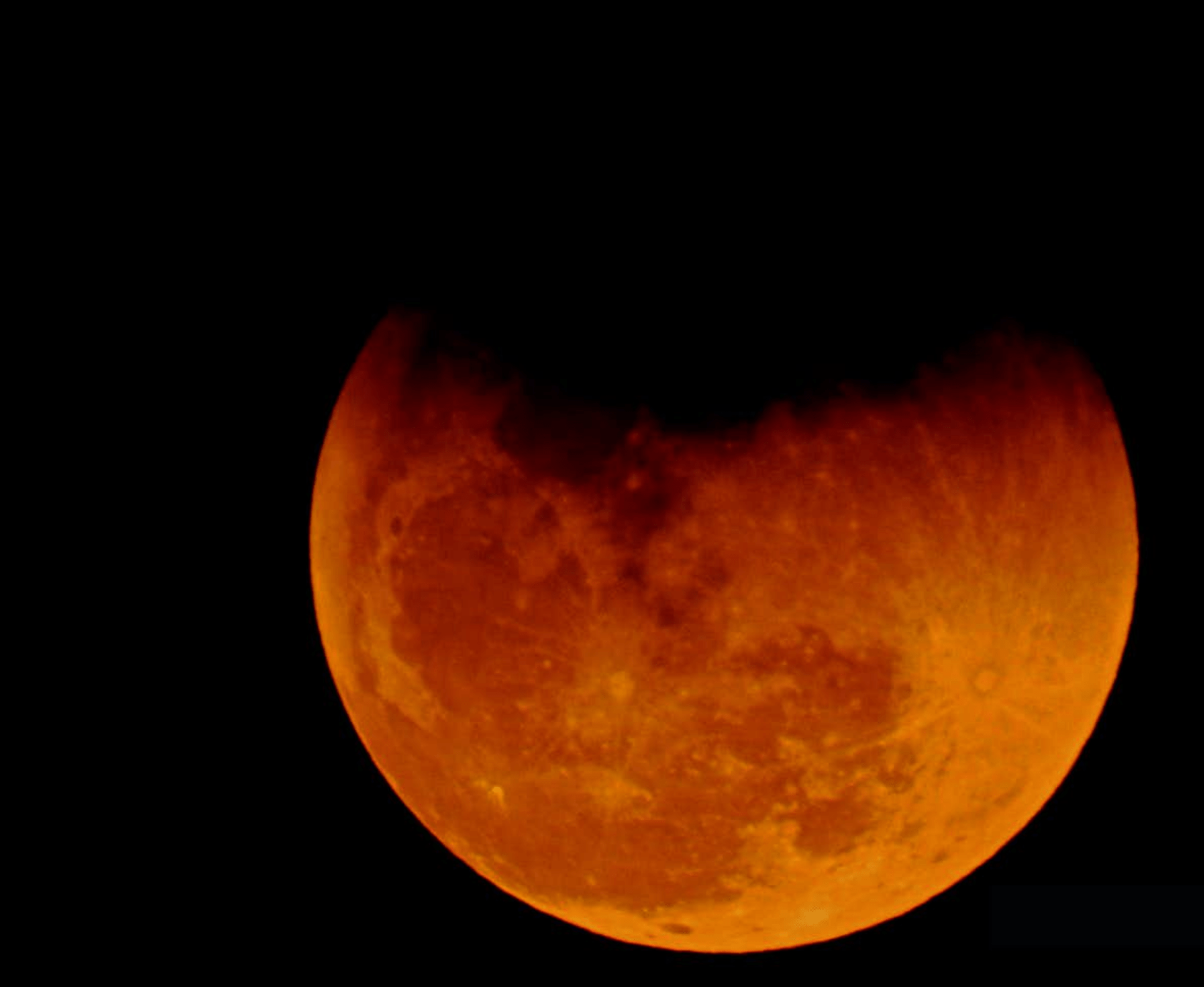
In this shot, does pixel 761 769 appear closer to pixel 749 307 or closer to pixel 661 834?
pixel 661 834

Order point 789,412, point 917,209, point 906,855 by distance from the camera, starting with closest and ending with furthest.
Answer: point 789,412
point 917,209
point 906,855

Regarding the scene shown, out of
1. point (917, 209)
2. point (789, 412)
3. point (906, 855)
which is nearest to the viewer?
point (789, 412)

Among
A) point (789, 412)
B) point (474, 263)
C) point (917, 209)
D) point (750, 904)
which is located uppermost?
point (917, 209)

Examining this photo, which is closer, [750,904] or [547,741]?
[547,741]

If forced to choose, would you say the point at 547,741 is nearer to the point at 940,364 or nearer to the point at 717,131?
the point at 940,364

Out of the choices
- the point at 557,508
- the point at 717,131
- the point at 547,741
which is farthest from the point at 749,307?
the point at 547,741

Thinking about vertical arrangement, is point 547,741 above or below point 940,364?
below
